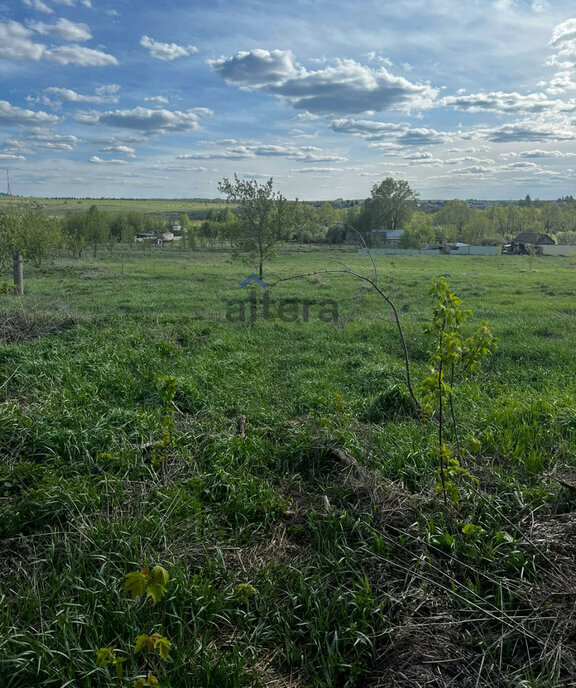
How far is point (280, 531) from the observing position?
4047 millimetres

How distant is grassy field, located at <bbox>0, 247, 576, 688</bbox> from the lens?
275cm

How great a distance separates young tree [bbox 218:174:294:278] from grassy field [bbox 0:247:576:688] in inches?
560

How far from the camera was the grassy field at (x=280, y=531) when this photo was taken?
108 inches

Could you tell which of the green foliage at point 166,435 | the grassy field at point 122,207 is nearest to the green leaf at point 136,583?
the green foliage at point 166,435

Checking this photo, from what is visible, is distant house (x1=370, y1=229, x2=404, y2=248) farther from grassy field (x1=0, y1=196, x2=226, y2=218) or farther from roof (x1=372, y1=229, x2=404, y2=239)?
grassy field (x1=0, y1=196, x2=226, y2=218)

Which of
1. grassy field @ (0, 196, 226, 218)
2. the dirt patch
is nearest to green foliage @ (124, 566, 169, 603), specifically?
the dirt patch

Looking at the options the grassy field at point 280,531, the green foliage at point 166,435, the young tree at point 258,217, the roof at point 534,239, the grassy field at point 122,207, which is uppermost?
the grassy field at point 122,207

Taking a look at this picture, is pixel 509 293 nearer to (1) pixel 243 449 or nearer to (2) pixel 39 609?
(1) pixel 243 449

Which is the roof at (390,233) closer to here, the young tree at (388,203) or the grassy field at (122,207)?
the young tree at (388,203)

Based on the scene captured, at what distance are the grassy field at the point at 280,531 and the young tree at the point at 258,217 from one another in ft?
46.7

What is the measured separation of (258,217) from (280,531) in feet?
60.9
